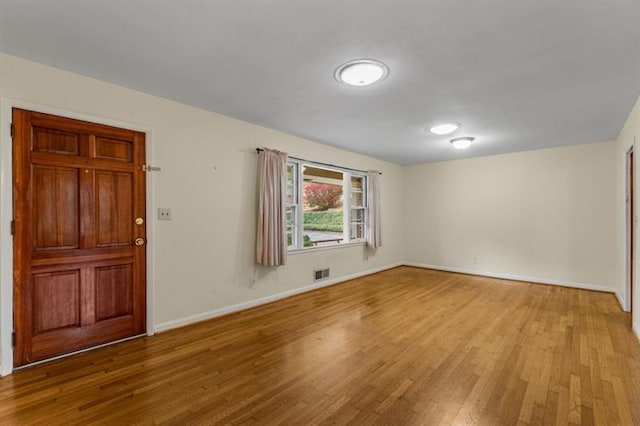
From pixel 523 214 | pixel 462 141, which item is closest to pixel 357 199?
pixel 462 141

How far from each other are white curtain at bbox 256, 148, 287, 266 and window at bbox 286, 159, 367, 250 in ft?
1.66

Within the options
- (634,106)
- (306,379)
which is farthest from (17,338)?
(634,106)

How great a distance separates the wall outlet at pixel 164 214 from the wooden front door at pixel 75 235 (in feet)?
0.56

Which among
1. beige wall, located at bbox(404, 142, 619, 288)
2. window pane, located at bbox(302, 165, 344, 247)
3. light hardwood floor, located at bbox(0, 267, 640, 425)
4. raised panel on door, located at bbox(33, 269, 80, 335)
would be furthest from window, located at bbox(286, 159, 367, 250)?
raised panel on door, located at bbox(33, 269, 80, 335)

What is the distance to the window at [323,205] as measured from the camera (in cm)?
478

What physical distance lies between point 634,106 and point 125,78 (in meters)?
5.31

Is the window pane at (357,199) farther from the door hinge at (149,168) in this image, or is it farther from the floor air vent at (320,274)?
the door hinge at (149,168)

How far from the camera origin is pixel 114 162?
9.60 ft

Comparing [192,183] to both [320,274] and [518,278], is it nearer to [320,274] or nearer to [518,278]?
[320,274]

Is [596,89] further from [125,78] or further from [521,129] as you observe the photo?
[125,78]

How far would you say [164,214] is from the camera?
324 cm

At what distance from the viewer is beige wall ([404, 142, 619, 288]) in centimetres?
494

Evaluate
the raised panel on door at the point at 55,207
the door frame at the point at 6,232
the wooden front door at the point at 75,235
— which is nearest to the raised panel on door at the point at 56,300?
the wooden front door at the point at 75,235

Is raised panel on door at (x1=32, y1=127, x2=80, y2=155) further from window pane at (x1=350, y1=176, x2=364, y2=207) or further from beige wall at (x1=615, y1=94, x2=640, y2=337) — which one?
beige wall at (x1=615, y1=94, x2=640, y2=337)
